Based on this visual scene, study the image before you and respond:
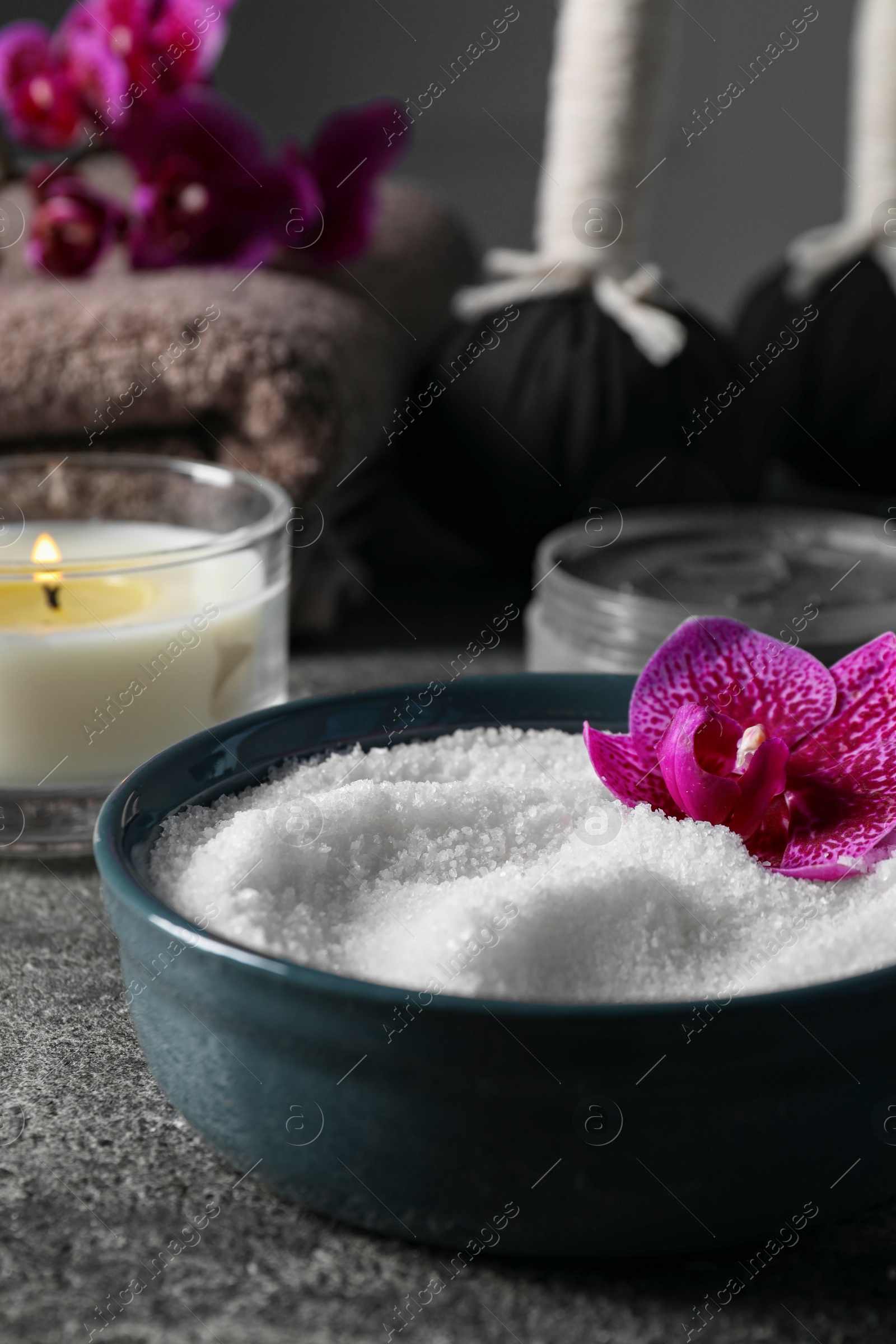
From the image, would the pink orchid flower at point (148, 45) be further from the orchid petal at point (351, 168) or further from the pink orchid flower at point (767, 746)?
the pink orchid flower at point (767, 746)

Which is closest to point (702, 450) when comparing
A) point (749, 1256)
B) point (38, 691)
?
point (38, 691)

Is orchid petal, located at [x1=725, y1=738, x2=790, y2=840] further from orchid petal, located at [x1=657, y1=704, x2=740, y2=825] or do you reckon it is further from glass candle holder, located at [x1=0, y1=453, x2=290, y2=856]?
glass candle holder, located at [x1=0, y1=453, x2=290, y2=856]

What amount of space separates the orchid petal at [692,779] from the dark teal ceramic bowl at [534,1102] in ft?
0.25

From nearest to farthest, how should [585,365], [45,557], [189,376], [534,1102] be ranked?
[534,1102] < [45,557] < [189,376] < [585,365]

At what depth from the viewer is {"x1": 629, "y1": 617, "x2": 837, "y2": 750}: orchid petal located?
13.0 inches

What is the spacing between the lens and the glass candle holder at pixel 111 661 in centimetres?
41

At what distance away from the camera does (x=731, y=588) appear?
0.54 meters

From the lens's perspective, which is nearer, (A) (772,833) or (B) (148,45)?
(A) (772,833)

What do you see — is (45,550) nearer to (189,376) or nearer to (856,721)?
(189,376)

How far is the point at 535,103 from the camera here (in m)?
1.21

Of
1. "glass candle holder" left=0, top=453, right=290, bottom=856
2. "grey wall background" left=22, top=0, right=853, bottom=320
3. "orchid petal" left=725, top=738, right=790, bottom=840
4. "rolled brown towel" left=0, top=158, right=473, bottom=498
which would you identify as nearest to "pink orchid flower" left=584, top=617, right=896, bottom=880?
"orchid petal" left=725, top=738, right=790, bottom=840

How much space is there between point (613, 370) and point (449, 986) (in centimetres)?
48

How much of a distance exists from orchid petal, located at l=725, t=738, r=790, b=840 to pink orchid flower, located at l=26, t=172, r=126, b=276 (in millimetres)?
472

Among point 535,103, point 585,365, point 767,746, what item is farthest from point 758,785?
point 535,103
